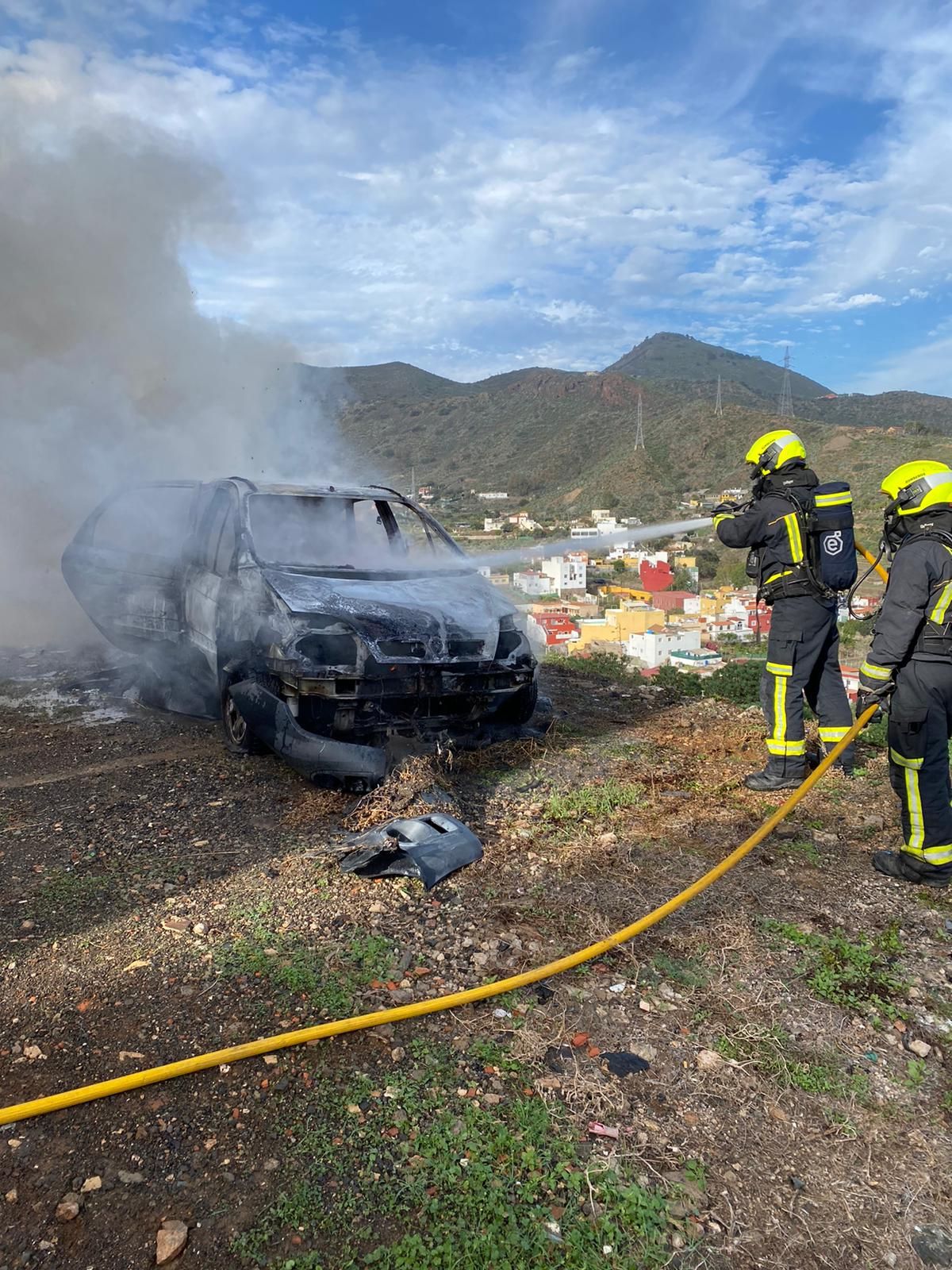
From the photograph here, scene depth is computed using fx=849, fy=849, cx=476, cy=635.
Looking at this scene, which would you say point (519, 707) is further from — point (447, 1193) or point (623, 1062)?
point (447, 1193)

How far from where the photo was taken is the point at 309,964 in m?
3.11

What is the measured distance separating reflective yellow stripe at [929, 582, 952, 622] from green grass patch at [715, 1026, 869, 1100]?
2.06 m

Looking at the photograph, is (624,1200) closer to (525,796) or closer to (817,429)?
(525,796)

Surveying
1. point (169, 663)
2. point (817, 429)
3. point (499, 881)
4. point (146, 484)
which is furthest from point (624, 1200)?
point (817, 429)

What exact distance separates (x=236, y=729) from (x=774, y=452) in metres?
3.83

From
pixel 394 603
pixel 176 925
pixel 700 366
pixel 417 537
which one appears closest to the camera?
pixel 176 925

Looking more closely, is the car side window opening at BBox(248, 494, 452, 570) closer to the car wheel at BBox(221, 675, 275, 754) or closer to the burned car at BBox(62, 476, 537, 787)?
the burned car at BBox(62, 476, 537, 787)

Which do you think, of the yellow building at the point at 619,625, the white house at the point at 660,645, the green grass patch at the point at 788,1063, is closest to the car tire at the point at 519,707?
the green grass patch at the point at 788,1063

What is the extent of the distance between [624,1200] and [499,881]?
5.82ft

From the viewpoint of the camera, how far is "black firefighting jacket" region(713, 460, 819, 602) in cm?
520

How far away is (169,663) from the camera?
20.6 feet

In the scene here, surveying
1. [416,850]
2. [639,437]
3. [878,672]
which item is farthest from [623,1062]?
[639,437]

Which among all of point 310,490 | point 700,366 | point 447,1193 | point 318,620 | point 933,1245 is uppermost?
point 700,366

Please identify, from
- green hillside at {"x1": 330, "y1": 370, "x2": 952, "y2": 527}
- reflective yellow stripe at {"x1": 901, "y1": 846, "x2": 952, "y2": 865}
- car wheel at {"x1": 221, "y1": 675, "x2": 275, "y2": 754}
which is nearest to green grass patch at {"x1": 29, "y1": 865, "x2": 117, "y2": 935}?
car wheel at {"x1": 221, "y1": 675, "x2": 275, "y2": 754}
